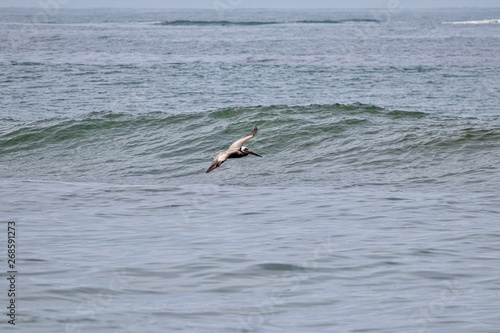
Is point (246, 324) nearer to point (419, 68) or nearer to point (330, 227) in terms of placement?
point (330, 227)

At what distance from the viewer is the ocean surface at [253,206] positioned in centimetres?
925

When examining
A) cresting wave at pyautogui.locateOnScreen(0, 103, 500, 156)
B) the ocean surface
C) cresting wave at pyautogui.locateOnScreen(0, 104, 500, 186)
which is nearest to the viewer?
the ocean surface

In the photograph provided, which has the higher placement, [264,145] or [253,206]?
[253,206]

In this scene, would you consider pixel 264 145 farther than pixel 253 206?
Yes

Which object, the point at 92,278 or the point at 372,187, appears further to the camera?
the point at 372,187

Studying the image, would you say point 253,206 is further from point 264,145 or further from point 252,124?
point 252,124

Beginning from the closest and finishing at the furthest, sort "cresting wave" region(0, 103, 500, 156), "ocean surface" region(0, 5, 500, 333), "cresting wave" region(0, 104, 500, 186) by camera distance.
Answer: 1. "ocean surface" region(0, 5, 500, 333)
2. "cresting wave" region(0, 104, 500, 186)
3. "cresting wave" region(0, 103, 500, 156)

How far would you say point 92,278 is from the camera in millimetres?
10188

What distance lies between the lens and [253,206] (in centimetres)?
1412

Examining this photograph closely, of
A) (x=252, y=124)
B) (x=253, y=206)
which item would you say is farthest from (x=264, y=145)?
(x=253, y=206)

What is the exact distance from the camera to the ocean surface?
9250 mm

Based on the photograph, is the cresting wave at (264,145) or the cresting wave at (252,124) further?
the cresting wave at (252,124)

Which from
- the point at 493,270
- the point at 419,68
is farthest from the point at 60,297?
the point at 419,68

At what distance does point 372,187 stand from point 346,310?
22.3 feet
